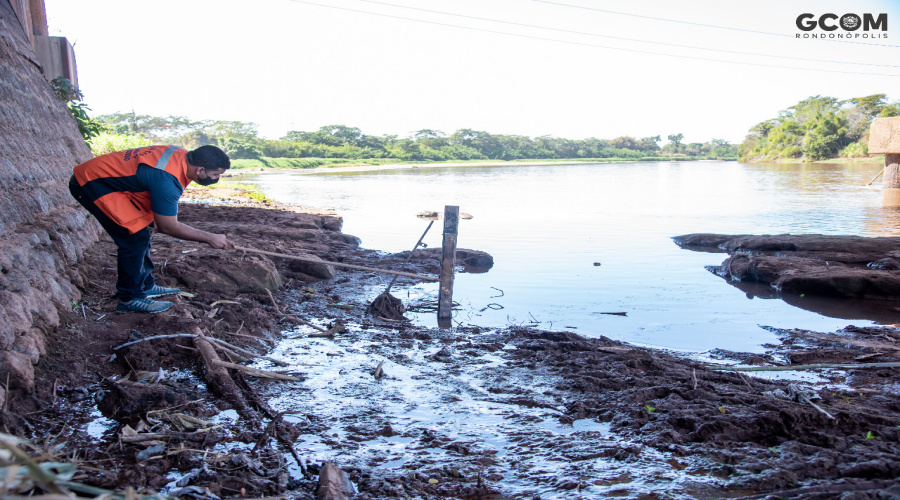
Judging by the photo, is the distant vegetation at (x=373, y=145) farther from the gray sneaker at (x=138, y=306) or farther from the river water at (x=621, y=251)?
the gray sneaker at (x=138, y=306)

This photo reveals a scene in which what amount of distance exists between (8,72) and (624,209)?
17282 millimetres

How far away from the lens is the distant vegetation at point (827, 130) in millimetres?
50594

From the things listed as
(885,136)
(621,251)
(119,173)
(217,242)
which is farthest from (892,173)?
(119,173)

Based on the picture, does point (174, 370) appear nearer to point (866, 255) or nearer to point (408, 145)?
point (866, 255)

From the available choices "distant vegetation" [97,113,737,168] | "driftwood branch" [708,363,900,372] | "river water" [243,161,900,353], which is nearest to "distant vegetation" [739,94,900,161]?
"distant vegetation" [97,113,737,168]

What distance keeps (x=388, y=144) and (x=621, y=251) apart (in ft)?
228

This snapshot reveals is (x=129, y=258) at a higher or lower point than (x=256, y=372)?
higher

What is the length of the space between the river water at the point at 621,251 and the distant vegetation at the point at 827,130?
3056 cm

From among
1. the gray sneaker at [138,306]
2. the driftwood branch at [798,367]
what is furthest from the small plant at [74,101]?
the driftwood branch at [798,367]

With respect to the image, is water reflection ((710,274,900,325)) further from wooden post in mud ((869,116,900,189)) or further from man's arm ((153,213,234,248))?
wooden post in mud ((869,116,900,189))

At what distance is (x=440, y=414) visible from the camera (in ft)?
12.4

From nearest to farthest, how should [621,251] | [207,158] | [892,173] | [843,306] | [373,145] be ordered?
1. [207,158]
2. [843,306]
3. [621,251]
4. [892,173]
5. [373,145]

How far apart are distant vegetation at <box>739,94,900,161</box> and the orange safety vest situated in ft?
163

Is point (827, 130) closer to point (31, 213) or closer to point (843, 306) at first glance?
point (843, 306)
